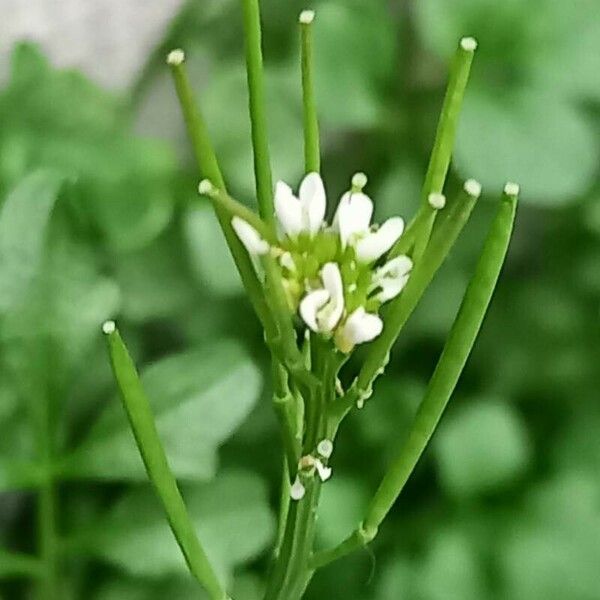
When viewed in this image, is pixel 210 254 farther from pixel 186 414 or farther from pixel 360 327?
pixel 360 327

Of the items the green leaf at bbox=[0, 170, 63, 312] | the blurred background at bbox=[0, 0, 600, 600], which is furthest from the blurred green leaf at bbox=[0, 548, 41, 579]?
the green leaf at bbox=[0, 170, 63, 312]

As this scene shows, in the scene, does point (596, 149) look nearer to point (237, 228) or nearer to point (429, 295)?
point (429, 295)

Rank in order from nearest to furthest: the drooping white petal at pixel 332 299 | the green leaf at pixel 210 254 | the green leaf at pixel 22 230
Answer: the drooping white petal at pixel 332 299 < the green leaf at pixel 22 230 < the green leaf at pixel 210 254

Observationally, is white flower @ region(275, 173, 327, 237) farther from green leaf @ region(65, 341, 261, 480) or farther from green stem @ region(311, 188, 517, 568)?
green leaf @ region(65, 341, 261, 480)

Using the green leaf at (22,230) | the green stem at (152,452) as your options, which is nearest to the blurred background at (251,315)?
the green leaf at (22,230)

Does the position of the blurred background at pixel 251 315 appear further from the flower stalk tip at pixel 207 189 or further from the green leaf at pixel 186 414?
the flower stalk tip at pixel 207 189

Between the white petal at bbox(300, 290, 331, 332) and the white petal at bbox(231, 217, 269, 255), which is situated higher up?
the white petal at bbox(231, 217, 269, 255)

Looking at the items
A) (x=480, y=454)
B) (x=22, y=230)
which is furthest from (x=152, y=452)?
(x=480, y=454)
